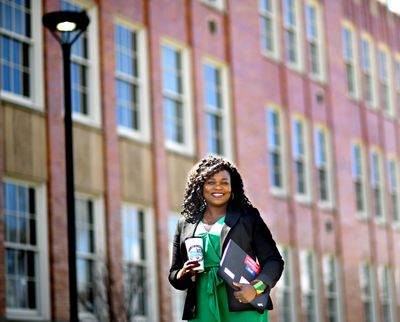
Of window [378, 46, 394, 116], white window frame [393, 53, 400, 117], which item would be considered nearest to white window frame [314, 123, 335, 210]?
window [378, 46, 394, 116]

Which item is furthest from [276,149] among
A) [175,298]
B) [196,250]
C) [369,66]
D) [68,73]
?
[196,250]

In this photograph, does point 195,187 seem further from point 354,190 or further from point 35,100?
point 354,190

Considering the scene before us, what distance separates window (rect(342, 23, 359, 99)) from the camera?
114ft

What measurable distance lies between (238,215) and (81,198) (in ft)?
49.6

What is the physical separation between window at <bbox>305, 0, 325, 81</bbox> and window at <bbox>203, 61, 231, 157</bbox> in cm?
579

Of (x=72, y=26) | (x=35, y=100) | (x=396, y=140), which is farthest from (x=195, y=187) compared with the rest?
(x=396, y=140)

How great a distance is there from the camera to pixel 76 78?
69.6 ft

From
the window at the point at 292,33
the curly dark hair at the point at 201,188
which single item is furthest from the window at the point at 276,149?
the curly dark hair at the point at 201,188

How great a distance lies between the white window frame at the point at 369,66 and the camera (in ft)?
117

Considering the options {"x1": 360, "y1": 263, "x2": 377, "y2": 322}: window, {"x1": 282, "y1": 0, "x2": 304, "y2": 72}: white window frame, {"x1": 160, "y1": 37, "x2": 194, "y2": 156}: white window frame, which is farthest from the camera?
{"x1": 360, "y1": 263, "x2": 377, "y2": 322}: window

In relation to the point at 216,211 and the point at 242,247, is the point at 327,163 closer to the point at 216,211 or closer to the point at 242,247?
the point at 216,211

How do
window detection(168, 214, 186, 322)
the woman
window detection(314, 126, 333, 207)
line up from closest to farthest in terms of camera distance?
the woman
window detection(168, 214, 186, 322)
window detection(314, 126, 333, 207)

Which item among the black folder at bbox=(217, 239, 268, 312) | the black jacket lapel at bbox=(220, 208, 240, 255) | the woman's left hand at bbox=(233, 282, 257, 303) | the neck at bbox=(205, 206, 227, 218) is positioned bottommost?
the woman's left hand at bbox=(233, 282, 257, 303)

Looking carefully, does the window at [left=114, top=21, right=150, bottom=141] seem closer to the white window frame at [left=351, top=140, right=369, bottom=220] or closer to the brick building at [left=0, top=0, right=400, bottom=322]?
the brick building at [left=0, top=0, right=400, bottom=322]
